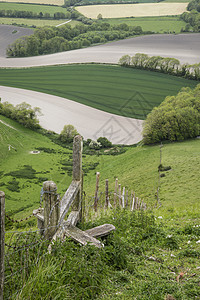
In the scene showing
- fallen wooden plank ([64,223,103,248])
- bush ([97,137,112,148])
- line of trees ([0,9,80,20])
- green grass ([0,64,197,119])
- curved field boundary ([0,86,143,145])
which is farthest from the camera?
line of trees ([0,9,80,20])

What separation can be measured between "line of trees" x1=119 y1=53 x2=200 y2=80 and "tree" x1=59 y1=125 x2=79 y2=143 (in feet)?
87.4

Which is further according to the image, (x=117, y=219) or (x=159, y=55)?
(x=159, y=55)

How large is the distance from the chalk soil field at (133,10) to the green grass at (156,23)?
2.22 metres

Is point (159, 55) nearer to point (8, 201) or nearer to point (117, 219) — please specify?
point (8, 201)

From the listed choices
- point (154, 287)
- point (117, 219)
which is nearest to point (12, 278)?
point (154, 287)

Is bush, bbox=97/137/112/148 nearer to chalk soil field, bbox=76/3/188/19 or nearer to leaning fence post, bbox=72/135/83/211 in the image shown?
chalk soil field, bbox=76/3/188/19

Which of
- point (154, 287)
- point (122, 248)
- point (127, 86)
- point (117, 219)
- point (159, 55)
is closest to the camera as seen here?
point (154, 287)

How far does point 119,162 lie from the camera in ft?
176

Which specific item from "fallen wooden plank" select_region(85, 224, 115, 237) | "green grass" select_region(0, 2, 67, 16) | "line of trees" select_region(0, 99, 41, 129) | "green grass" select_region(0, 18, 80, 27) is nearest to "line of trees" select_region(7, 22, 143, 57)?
"green grass" select_region(0, 18, 80, 27)

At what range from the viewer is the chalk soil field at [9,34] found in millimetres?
79688

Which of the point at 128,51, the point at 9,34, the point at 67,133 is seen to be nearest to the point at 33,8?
the point at 9,34

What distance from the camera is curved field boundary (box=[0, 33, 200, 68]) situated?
78375 mm

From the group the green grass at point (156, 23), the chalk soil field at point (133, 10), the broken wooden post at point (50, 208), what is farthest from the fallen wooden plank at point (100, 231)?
the chalk soil field at point (133, 10)

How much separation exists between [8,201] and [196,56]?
174 feet
